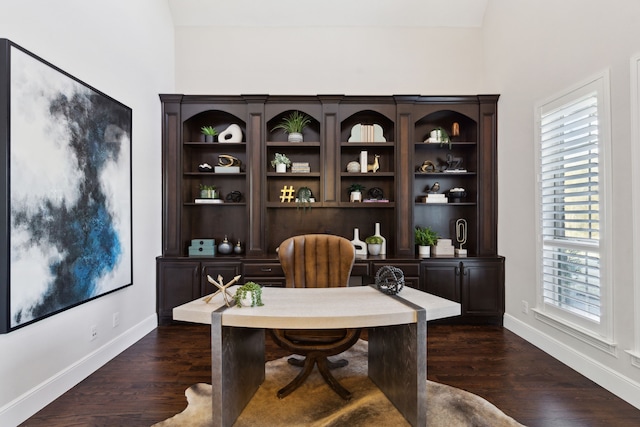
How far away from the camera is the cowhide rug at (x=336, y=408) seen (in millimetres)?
1934

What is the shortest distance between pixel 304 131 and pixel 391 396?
3.12m

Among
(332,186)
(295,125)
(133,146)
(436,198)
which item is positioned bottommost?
(436,198)

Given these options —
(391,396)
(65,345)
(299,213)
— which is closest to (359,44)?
(299,213)

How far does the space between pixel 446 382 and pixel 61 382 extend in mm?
2701

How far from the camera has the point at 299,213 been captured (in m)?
4.20

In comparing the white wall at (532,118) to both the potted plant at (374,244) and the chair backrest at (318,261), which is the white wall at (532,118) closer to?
the potted plant at (374,244)

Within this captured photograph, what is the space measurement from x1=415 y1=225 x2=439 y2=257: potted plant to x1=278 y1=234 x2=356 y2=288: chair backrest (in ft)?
5.55

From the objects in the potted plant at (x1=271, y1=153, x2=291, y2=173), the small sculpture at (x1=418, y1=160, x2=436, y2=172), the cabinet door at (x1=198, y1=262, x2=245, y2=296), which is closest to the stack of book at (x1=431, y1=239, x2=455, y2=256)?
the small sculpture at (x1=418, y1=160, x2=436, y2=172)

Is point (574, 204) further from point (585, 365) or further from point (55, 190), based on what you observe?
point (55, 190)

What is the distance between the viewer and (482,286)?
3.73m

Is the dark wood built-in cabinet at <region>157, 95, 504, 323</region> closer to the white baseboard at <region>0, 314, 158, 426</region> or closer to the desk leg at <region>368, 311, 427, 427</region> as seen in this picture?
the white baseboard at <region>0, 314, 158, 426</region>

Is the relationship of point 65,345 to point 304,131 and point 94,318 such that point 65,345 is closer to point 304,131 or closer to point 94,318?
point 94,318

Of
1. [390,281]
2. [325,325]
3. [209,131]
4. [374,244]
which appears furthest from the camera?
[209,131]

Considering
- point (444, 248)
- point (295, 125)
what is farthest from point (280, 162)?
point (444, 248)
